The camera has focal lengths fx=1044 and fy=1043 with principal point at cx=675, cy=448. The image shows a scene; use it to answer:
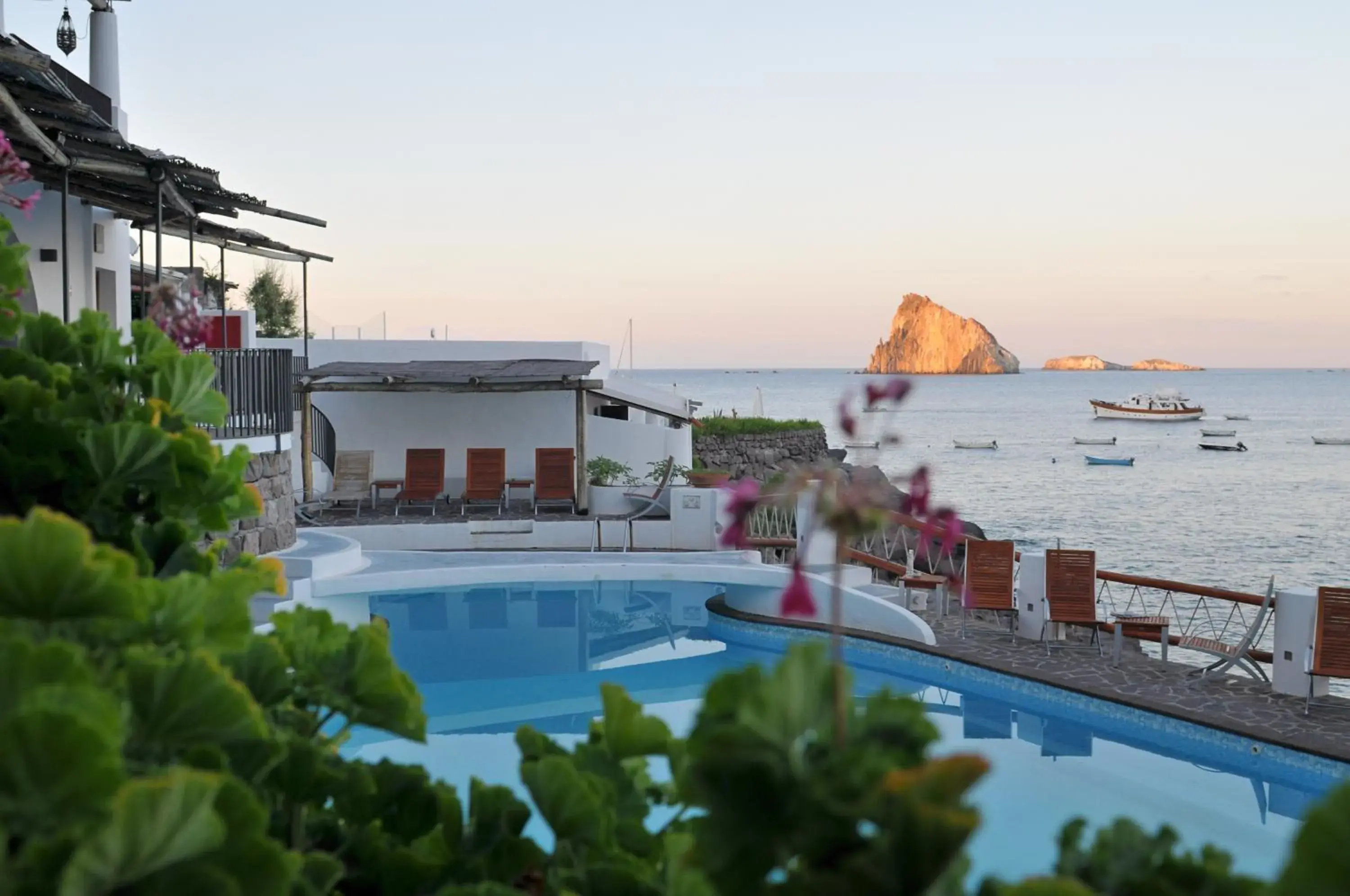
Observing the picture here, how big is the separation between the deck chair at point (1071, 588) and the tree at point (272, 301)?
2882cm

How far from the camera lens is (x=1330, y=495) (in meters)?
45.8

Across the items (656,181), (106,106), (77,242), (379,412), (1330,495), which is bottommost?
(1330,495)

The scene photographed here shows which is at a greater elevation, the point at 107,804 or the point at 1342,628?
the point at 107,804

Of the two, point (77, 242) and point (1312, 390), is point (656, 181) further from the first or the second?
point (1312, 390)

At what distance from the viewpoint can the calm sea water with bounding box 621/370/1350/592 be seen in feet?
99.9

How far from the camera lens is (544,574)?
518 inches

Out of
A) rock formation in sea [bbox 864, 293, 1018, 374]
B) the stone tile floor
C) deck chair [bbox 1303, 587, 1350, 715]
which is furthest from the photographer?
rock formation in sea [bbox 864, 293, 1018, 374]

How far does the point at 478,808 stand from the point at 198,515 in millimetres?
724

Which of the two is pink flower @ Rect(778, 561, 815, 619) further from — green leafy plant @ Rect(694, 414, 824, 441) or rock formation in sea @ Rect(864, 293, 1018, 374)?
rock formation in sea @ Rect(864, 293, 1018, 374)

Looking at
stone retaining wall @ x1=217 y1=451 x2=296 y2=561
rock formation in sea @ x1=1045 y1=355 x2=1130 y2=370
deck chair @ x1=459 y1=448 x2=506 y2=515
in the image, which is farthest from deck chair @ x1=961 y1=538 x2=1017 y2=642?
rock formation in sea @ x1=1045 y1=355 x2=1130 y2=370

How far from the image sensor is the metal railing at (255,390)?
11609 mm

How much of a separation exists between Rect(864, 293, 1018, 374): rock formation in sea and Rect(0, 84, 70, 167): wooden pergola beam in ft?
372

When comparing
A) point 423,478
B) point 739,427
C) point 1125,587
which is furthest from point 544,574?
point 739,427

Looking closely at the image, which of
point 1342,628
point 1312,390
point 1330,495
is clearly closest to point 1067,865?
point 1342,628
